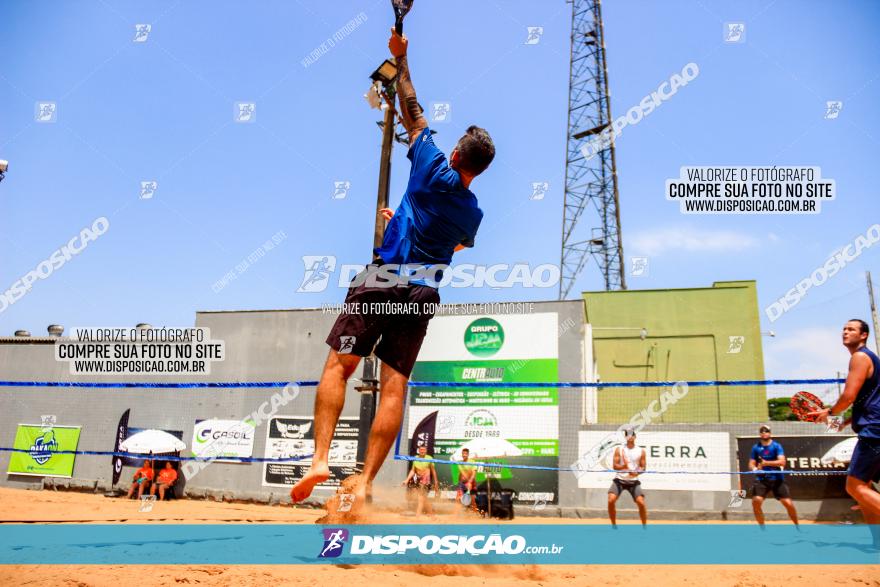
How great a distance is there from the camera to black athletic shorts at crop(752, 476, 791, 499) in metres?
10.8

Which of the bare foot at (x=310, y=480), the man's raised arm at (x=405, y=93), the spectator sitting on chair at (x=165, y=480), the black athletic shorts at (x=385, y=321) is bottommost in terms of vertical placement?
the spectator sitting on chair at (x=165, y=480)

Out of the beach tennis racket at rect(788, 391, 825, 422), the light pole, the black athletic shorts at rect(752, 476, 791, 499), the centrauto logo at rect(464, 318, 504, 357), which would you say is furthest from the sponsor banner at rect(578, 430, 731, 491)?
the light pole

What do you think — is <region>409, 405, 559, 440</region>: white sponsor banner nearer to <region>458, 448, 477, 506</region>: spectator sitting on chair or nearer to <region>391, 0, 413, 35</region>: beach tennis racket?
<region>458, 448, 477, 506</region>: spectator sitting on chair

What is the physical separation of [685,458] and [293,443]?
11345 mm

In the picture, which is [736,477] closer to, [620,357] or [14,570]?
[620,357]

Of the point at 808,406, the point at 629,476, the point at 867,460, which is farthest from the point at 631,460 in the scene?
the point at 867,460

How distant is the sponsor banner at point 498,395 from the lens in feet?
60.1

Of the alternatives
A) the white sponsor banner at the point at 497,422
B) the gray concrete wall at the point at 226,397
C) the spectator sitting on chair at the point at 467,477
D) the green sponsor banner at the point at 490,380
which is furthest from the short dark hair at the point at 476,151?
the white sponsor banner at the point at 497,422

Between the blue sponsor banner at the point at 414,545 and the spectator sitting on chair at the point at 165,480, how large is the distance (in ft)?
47.5

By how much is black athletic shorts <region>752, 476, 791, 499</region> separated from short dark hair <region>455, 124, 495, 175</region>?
31.1 feet

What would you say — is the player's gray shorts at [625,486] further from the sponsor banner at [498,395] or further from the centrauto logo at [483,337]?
the centrauto logo at [483,337]

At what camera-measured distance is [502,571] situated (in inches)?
166

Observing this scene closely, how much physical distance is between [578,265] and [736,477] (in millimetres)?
12771

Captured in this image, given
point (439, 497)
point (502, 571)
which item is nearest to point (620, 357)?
point (439, 497)
